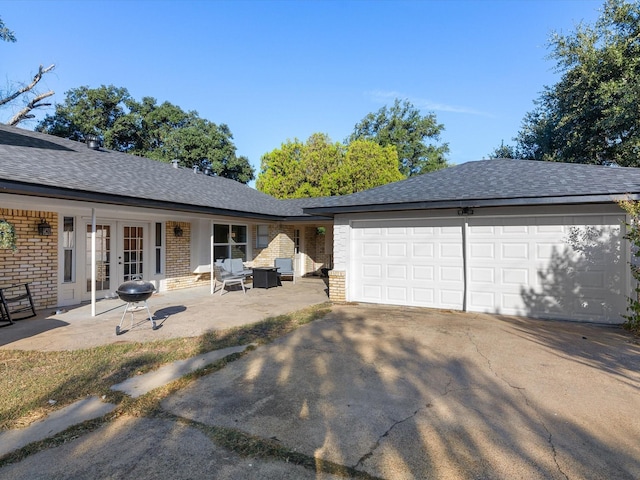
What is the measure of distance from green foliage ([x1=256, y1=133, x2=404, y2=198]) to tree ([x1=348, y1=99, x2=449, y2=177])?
683 centimetres

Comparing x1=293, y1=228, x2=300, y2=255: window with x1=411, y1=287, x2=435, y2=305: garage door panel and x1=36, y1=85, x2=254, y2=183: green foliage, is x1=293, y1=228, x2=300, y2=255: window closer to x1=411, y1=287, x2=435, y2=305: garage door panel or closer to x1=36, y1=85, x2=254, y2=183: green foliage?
x1=411, y1=287, x2=435, y2=305: garage door panel

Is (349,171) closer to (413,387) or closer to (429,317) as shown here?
(429,317)

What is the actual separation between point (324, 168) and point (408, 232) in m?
18.1

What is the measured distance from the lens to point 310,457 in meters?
2.43

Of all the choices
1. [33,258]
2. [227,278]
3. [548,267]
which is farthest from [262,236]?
[548,267]

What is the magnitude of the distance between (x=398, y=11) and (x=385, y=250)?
8.77m

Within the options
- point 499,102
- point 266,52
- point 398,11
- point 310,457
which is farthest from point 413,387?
point 499,102

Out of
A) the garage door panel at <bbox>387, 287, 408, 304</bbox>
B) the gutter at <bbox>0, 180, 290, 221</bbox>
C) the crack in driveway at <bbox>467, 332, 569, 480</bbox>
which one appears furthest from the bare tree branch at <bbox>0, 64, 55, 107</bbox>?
the crack in driveway at <bbox>467, 332, 569, 480</bbox>

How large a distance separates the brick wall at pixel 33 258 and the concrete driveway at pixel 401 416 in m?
6.00

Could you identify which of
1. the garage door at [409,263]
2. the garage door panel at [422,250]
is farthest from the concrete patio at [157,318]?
the garage door panel at [422,250]

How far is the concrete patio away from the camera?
5387mm

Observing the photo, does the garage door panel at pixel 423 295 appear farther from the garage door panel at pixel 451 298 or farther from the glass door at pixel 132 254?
the glass door at pixel 132 254

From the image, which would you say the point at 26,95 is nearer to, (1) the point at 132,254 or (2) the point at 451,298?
(1) the point at 132,254

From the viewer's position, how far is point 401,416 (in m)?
3.01
